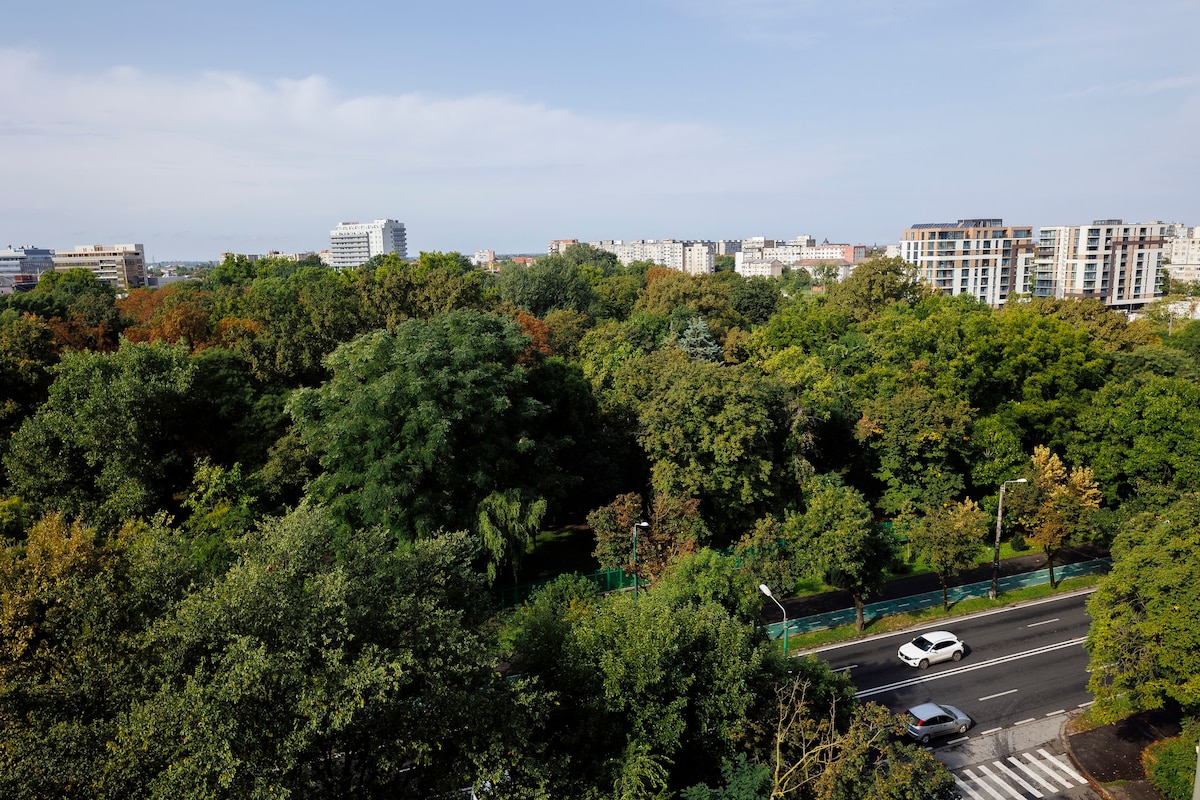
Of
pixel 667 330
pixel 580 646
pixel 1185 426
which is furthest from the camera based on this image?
pixel 667 330

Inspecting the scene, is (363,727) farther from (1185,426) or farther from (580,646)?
(1185,426)

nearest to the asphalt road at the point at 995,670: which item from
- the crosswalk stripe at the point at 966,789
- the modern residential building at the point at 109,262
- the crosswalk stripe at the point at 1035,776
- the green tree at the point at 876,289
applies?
the crosswalk stripe at the point at 1035,776

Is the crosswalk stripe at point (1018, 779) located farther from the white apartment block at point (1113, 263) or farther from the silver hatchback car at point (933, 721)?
the white apartment block at point (1113, 263)

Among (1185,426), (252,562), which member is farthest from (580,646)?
(1185,426)

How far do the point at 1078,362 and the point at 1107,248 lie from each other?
86872mm

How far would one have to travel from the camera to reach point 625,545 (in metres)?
26.8

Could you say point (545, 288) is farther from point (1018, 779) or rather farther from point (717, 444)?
point (1018, 779)

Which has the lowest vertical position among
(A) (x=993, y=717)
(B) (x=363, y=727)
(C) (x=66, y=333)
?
(A) (x=993, y=717)

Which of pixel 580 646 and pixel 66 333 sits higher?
pixel 66 333

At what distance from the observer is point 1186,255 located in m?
138

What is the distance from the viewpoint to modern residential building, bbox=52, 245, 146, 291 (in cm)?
15838

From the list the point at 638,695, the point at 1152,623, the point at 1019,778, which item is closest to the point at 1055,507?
the point at 1152,623

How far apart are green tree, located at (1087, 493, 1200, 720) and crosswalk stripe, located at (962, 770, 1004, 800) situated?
364 centimetres

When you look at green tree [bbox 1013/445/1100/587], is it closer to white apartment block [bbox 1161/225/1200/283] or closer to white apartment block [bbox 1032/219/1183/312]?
white apartment block [bbox 1032/219/1183/312]
